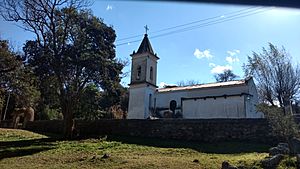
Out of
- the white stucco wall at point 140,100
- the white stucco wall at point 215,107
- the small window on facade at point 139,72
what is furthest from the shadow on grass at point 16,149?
the small window on facade at point 139,72

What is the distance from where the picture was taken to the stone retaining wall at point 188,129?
16797 mm

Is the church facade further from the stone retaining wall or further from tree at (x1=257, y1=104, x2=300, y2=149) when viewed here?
tree at (x1=257, y1=104, x2=300, y2=149)

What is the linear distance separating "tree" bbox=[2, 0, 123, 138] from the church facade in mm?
11157

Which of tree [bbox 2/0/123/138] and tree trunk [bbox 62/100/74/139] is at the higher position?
tree [bbox 2/0/123/138]

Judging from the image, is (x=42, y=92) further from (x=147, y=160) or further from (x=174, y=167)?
(x=174, y=167)

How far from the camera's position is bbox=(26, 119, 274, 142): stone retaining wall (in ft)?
55.1

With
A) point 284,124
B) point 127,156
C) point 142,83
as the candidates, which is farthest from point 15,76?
point 284,124

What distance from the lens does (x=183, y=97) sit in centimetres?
3197

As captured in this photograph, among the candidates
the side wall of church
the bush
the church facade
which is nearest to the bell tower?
the church facade

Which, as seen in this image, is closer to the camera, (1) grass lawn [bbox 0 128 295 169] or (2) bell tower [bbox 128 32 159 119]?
(1) grass lawn [bbox 0 128 295 169]

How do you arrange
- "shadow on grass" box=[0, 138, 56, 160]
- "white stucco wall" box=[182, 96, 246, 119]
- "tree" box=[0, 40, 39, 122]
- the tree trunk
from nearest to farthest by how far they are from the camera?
"shadow on grass" box=[0, 138, 56, 160] → "tree" box=[0, 40, 39, 122] → the tree trunk → "white stucco wall" box=[182, 96, 246, 119]

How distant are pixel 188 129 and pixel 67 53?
355 inches

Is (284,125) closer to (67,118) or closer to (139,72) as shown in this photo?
(67,118)

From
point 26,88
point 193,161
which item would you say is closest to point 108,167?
point 193,161
